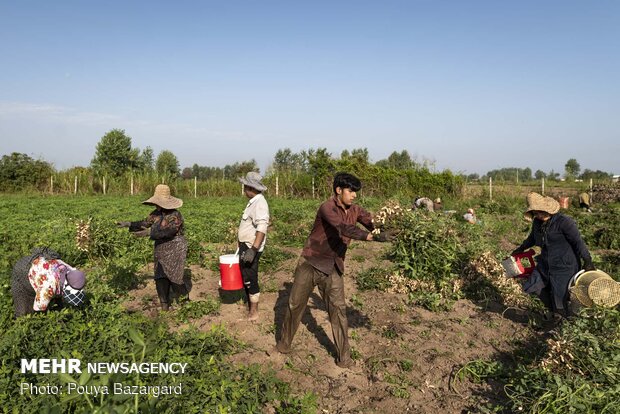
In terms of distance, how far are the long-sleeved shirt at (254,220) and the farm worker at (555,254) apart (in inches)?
108

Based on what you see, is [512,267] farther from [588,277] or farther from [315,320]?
[315,320]

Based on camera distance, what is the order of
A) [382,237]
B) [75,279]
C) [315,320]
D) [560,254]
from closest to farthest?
[75,279] → [382,237] → [560,254] → [315,320]

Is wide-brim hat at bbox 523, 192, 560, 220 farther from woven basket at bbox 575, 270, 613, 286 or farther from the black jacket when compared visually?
woven basket at bbox 575, 270, 613, 286

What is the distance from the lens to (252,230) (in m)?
4.66

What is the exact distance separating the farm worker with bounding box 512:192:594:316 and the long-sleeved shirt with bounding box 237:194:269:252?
8.99 feet

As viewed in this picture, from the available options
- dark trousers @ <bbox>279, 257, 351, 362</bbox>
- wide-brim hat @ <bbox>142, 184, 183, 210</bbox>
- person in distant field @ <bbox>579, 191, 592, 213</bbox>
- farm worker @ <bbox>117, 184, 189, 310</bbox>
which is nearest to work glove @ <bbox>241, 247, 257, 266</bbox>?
dark trousers @ <bbox>279, 257, 351, 362</bbox>

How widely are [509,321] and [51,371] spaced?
15.5 feet

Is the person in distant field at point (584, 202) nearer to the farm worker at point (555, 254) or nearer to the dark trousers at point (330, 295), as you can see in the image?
the farm worker at point (555, 254)

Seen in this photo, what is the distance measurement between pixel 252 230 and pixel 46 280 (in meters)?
2.04

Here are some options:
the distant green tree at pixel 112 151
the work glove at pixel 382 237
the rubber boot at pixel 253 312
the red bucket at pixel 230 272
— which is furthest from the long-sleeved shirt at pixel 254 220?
the distant green tree at pixel 112 151

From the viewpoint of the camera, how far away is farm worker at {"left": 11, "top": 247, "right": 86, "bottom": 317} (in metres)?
3.19

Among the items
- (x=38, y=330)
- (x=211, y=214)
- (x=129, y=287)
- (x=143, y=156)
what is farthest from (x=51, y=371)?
(x=143, y=156)

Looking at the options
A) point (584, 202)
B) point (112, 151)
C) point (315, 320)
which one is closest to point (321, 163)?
point (584, 202)

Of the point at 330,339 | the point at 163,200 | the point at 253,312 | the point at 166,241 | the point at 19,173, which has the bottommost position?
the point at 330,339
